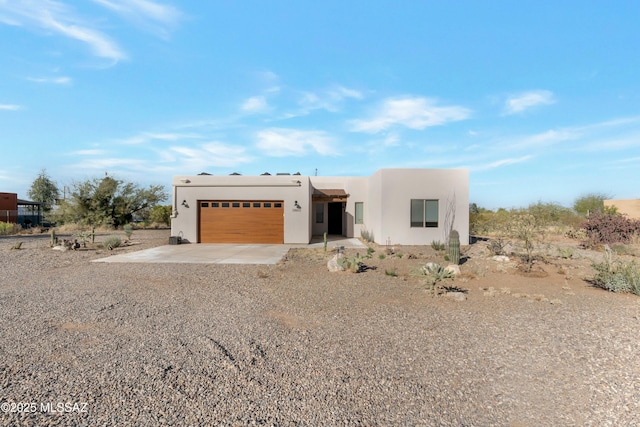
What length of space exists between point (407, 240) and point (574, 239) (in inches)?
486

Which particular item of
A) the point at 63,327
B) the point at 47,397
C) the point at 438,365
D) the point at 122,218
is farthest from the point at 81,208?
the point at 438,365

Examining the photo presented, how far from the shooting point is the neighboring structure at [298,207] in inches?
654

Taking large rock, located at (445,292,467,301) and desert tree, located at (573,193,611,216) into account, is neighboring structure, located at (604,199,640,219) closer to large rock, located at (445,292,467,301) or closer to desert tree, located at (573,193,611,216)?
desert tree, located at (573,193,611,216)

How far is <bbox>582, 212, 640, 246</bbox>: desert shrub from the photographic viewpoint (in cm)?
1691

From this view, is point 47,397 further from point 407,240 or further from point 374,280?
point 407,240

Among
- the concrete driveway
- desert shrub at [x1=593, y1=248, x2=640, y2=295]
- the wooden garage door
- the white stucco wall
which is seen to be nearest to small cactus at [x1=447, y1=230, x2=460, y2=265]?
desert shrub at [x1=593, y1=248, x2=640, y2=295]

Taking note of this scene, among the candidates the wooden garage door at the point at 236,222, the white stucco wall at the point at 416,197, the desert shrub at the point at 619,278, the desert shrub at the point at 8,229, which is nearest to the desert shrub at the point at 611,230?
the white stucco wall at the point at 416,197

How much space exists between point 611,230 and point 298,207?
1660 cm

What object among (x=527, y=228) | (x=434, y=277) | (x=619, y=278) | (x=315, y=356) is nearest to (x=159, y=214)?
(x=434, y=277)

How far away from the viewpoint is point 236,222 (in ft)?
59.0

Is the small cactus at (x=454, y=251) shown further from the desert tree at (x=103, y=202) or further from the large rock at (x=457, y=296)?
the desert tree at (x=103, y=202)

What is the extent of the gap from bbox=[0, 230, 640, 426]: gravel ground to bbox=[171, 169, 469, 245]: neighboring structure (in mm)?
8848

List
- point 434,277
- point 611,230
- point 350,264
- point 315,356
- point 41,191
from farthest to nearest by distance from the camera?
point 41,191 < point 611,230 < point 350,264 < point 434,277 < point 315,356

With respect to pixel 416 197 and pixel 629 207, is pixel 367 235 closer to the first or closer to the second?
pixel 416 197
